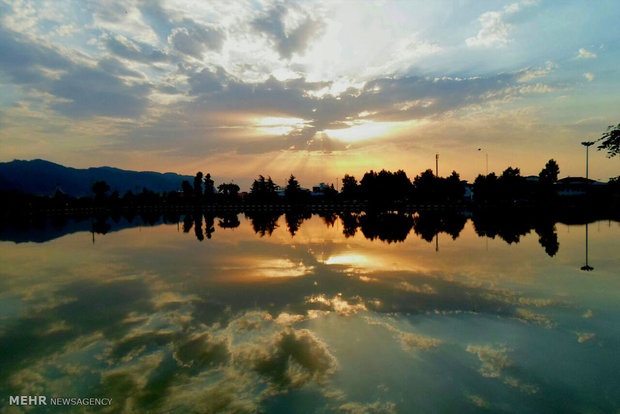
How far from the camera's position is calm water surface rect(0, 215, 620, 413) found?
23.5 feet

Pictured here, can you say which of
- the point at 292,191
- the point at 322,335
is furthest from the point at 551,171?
the point at 322,335

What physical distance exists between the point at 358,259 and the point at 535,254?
10.9m

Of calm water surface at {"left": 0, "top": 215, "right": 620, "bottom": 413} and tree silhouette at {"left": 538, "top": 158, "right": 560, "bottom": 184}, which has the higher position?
tree silhouette at {"left": 538, "top": 158, "right": 560, "bottom": 184}

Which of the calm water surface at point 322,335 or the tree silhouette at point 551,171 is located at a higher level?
the tree silhouette at point 551,171

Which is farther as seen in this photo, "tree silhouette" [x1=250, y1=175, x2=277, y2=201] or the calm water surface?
"tree silhouette" [x1=250, y1=175, x2=277, y2=201]

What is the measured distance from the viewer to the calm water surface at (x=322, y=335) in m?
7.16

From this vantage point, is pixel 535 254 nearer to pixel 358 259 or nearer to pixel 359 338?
pixel 358 259

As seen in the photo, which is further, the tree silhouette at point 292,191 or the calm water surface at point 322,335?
the tree silhouette at point 292,191

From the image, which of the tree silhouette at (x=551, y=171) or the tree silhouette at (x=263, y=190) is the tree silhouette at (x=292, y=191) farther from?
the tree silhouette at (x=551, y=171)

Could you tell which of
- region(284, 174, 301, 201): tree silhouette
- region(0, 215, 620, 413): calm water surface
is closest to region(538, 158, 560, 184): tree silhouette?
region(284, 174, 301, 201): tree silhouette

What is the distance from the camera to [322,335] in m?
9.92

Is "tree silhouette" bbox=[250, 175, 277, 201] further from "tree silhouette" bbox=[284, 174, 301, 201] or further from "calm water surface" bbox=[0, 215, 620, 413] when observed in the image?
"calm water surface" bbox=[0, 215, 620, 413]

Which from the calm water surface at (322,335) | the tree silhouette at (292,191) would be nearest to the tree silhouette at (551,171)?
the tree silhouette at (292,191)

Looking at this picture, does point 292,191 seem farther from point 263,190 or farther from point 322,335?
point 322,335
